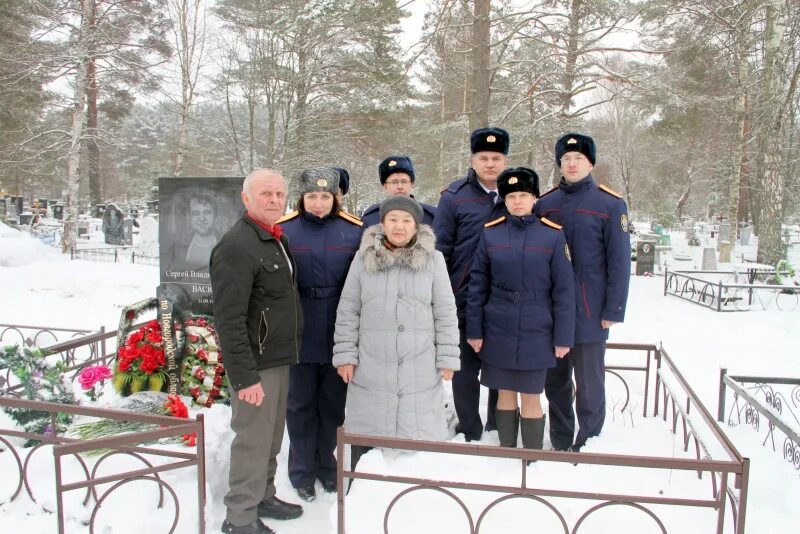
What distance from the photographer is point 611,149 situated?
38.1 m

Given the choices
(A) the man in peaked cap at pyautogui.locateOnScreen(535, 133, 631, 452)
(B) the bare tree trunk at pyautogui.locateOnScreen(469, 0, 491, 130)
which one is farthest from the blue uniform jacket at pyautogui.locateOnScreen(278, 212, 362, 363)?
(B) the bare tree trunk at pyautogui.locateOnScreen(469, 0, 491, 130)

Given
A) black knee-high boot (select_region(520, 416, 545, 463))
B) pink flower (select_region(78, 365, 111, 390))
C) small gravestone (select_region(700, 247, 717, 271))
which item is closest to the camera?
black knee-high boot (select_region(520, 416, 545, 463))

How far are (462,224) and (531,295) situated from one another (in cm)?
81

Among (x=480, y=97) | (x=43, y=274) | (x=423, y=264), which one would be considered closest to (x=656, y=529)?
(x=423, y=264)

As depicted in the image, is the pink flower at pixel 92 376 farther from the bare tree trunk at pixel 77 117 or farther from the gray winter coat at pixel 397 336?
the bare tree trunk at pixel 77 117

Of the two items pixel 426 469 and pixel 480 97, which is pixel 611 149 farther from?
pixel 426 469

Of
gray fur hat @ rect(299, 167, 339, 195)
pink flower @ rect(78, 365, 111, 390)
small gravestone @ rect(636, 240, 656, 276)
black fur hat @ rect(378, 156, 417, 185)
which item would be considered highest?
black fur hat @ rect(378, 156, 417, 185)

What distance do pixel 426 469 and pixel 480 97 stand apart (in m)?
7.88

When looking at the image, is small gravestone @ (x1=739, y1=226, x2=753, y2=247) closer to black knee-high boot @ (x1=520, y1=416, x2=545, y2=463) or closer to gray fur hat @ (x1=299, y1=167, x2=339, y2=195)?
black knee-high boot @ (x1=520, y1=416, x2=545, y2=463)

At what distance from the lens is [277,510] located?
323cm

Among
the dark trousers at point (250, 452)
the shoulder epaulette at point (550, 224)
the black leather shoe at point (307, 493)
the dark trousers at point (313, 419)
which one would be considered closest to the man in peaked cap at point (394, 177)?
the shoulder epaulette at point (550, 224)

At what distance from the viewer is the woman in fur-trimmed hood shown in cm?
324

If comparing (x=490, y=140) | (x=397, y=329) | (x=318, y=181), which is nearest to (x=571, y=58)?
(x=490, y=140)

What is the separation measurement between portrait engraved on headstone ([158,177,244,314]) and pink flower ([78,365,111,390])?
2.72 ft
